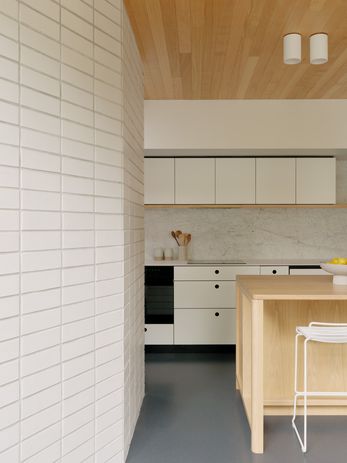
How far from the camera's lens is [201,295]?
4.68 m

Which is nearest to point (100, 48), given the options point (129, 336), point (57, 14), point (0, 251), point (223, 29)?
point (57, 14)

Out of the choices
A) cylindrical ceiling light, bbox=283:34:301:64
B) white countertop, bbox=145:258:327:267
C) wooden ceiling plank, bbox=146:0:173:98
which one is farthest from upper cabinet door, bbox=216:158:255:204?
cylindrical ceiling light, bbox=283:34:301:64

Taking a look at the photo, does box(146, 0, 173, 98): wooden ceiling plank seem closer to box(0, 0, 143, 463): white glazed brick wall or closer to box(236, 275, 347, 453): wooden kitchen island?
box(0, 0, 143, 463): white glazed brick wall

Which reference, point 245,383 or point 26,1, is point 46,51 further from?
point 245,383

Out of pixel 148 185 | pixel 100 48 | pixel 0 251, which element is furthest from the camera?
pixel 148 185

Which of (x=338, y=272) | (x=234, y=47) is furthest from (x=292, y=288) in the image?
(x=234, y=47)

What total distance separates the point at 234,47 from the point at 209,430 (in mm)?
2571

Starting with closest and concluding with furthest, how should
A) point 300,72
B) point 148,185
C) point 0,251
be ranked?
point 0,251
point 300,72
point 148,185

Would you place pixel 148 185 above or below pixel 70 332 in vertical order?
above

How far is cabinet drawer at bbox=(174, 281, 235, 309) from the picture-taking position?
4676mm

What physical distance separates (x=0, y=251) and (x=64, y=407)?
798 millimetres

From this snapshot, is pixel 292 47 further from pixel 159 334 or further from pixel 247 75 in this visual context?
pixel 159 334

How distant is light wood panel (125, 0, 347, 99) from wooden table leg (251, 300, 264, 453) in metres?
1.70

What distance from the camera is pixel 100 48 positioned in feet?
7.47
